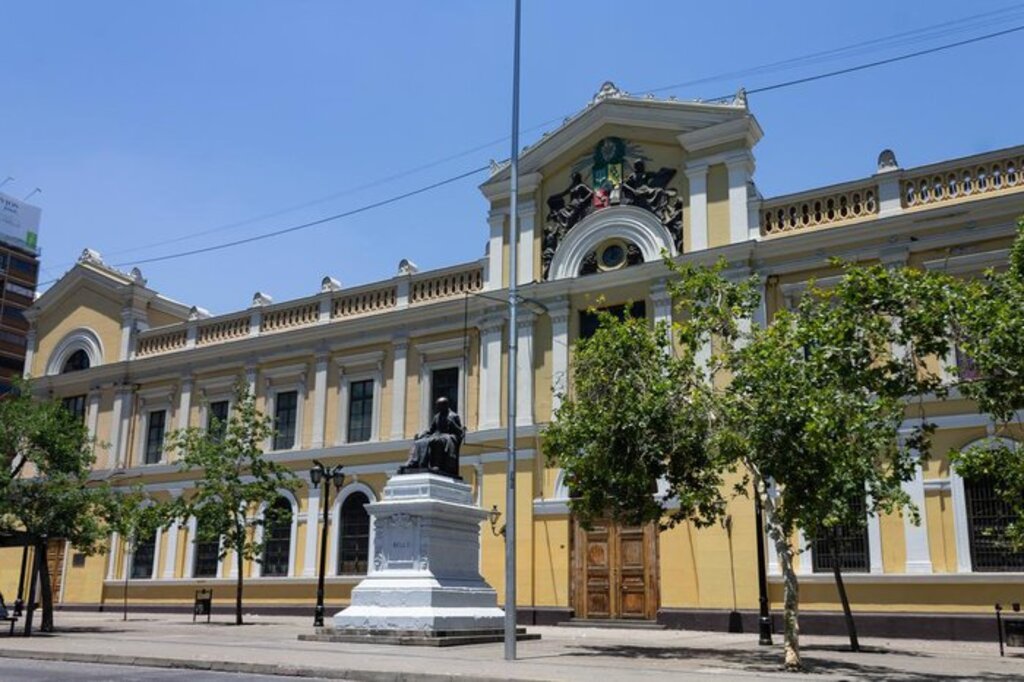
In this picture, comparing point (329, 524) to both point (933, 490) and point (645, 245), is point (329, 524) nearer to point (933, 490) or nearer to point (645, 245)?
point (645, 245)

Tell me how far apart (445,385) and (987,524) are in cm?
1616

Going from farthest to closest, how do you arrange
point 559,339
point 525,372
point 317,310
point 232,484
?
point 317,310 < point 232,484 < point 525,372 < point 559,339

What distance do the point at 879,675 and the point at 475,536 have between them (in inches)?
379

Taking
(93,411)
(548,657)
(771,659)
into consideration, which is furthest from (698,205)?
(93,411)

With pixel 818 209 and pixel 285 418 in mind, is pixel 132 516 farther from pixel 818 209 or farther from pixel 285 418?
pixel 818 209

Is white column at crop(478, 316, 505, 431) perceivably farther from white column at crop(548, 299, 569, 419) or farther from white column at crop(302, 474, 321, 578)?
white column at crop(302, 474, 321, 578)

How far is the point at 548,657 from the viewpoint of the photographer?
16609mm

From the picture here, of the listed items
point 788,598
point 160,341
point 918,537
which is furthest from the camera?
point 160,341

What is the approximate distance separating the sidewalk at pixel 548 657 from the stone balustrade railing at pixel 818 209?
10.5m

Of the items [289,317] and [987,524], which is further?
[289,317]

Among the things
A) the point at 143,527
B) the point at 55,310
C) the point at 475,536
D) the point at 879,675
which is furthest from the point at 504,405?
the point at 55,310

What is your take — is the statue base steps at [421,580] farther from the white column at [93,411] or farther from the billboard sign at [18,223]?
the billboard sign at [18,223]

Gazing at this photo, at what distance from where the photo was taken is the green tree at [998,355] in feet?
45.6

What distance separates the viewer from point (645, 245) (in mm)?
28875
